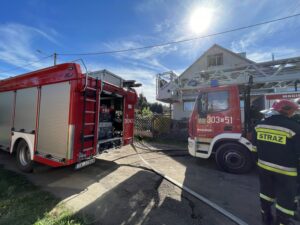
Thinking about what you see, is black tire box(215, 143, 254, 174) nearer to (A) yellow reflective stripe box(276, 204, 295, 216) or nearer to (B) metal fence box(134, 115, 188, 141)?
(A) yellow reflective stripe box(276, 204, 295, 216)

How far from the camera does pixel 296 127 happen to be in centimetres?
227

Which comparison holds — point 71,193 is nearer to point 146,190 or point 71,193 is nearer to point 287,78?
point 146,190

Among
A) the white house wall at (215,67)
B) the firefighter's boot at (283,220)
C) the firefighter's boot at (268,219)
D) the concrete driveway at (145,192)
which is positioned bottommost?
the concrete driveway at (145,192)

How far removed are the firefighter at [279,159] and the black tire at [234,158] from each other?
2.44 m

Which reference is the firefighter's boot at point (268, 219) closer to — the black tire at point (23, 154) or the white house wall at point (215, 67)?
the black tire at point (23, 154)

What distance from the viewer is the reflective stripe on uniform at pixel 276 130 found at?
7.52ft

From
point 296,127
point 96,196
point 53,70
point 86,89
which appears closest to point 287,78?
point 296,127

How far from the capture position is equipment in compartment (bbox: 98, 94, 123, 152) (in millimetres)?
5078

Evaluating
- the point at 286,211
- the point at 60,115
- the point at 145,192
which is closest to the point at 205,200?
the point at 145,192

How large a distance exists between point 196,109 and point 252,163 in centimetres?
224

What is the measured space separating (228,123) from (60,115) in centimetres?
452

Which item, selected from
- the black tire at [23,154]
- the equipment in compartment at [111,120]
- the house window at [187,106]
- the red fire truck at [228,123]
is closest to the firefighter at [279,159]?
the red fire truck at [228,123]

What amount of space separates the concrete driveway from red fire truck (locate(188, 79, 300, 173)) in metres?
0.50

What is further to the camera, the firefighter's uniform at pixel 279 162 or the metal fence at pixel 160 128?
the metal fence at pixel 160 128
